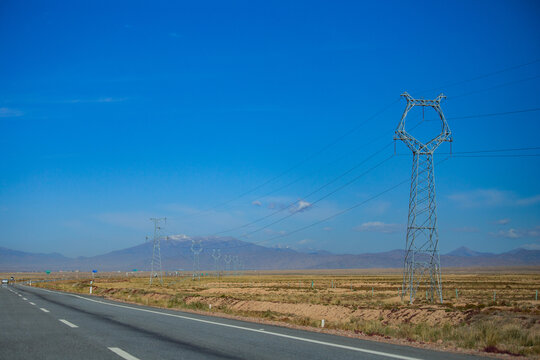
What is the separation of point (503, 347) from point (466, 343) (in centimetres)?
105

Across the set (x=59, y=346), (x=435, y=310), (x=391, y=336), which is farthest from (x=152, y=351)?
(x=435, y=310)

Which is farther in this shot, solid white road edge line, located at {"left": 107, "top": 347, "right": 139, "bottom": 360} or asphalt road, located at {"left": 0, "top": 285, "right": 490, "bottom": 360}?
asphalt road, located at {"left": 0, "top": 285, "right": 490, "bottom": 360}

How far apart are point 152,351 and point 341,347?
4.35 metres

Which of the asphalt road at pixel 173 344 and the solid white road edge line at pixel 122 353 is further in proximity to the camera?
the asphalt road at pixel 173 344

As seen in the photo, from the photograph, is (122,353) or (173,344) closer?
(122,353)

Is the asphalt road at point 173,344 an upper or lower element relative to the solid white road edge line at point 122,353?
lower

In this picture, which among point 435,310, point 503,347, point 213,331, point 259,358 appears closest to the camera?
point 259,358

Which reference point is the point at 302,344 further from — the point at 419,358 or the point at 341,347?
the point at 419,358

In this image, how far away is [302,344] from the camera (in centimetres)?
1217

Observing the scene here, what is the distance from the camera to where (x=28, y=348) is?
10812 millimetres

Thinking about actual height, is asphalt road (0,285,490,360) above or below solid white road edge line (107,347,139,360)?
below

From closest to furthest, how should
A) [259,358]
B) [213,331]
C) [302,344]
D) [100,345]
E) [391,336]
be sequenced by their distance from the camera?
[259,358], [100,345], [302,344], [213,331], [391,336]

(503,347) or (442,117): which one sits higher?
(442,117)

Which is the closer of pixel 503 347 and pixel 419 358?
pixel 419 358
